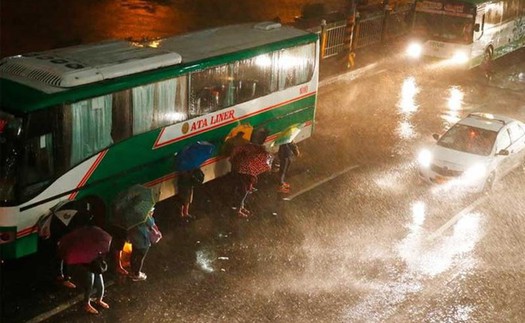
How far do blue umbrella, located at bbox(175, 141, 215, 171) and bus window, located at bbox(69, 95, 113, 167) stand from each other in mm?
1424

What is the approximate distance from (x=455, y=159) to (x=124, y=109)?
7.08 meters

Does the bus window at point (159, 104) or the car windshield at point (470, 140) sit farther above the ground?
the bus window at point (159, 104)

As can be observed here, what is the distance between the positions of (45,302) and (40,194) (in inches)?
62.3

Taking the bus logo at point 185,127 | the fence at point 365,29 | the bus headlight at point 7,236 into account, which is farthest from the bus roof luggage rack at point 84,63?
the fence at point 365,29

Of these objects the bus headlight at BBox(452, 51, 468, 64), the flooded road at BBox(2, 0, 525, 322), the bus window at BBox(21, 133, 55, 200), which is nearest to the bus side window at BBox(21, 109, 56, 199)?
the bus window at BBox(21, 133, 55, 200)

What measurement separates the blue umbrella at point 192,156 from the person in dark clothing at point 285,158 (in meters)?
2.08

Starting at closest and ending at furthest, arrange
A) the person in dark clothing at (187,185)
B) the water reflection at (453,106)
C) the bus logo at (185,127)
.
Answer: the person in dark clothing at (187,185)
the bus logo at (185,127)
the water reflection at (453,106)

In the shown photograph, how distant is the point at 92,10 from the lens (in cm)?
2941

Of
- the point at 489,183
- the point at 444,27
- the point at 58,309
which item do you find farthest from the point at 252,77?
the point at 444,27

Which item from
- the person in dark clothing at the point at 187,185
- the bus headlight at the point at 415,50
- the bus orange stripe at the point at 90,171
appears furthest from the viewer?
the bus headlight at the point at 415,50

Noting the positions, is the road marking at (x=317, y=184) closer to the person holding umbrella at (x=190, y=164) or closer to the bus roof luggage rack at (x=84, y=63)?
the person holding umbrella at (x=190, y=164)

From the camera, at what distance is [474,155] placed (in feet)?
47.3

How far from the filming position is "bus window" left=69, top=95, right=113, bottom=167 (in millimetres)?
10578

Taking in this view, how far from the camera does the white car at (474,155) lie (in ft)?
47.0
